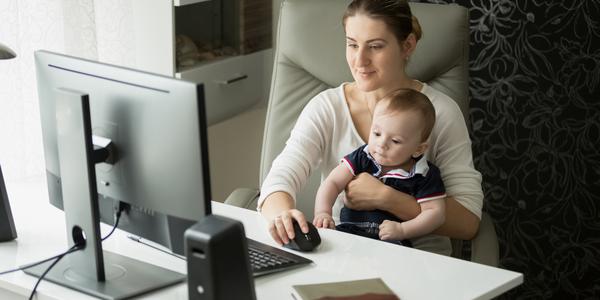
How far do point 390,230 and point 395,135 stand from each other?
0.70ft

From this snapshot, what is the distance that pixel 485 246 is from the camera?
7.09 ft

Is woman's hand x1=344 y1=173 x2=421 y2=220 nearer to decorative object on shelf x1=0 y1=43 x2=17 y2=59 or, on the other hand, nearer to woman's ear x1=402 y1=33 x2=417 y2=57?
woman's ear x1=402 y1=33 x2=417 y2=57

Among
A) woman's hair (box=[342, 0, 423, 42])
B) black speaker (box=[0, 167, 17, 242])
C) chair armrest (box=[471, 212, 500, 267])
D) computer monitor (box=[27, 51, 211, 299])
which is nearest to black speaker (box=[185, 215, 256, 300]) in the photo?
computer monitor (box=[27, 51, 211, 299])

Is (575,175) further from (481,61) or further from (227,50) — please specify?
(227,50)

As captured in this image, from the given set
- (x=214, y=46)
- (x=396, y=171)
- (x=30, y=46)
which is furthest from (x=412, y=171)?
Answer: (x=214, y=46)

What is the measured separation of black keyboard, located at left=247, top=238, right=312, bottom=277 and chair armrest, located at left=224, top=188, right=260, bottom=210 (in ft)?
1.45

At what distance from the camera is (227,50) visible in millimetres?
3197

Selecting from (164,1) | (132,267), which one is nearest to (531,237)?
(164,1)

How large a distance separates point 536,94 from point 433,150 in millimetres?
777

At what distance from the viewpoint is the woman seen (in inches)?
85.3

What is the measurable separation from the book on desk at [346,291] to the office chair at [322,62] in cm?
59

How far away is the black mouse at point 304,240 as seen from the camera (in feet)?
6.11

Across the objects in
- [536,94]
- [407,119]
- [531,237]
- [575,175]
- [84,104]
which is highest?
[84,104]

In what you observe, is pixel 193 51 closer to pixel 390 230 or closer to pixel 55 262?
pixel 390 230
